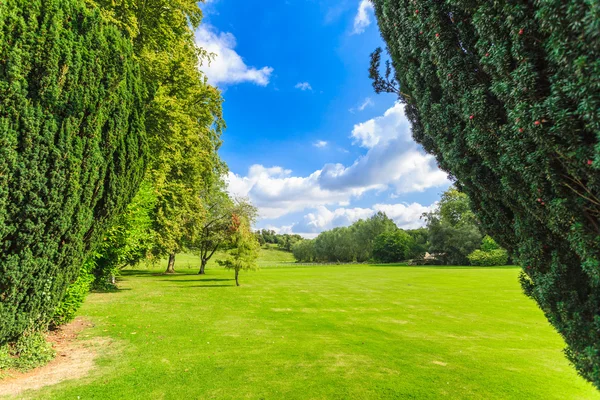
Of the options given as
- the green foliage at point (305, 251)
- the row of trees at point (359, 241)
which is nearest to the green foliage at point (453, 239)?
the row of trees at point (359, 241)

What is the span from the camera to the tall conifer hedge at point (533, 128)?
2.56 metres

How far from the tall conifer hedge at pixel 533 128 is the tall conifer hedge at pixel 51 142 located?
21.4ft

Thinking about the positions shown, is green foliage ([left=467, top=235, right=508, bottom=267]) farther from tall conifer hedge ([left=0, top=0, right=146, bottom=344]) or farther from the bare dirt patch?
tall conifer hedge ([left=0, top=0, right=146, bottom=344])

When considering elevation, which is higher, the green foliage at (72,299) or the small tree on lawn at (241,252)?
the small tree on lawn at (241,252)

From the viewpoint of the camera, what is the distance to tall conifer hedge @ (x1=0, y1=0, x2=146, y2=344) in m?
5.19

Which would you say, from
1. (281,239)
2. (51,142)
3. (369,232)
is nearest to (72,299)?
(51,142)

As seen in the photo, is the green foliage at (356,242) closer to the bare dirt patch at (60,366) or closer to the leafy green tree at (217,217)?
the leafy green tree at (217,217)

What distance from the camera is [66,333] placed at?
9.21m

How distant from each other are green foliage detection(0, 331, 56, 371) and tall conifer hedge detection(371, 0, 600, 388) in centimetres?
965

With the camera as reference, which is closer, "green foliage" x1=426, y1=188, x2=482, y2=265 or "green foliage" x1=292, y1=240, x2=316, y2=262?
"green foliage" x1=426, y1=188, x2=482, y2=265

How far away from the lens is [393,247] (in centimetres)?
6944

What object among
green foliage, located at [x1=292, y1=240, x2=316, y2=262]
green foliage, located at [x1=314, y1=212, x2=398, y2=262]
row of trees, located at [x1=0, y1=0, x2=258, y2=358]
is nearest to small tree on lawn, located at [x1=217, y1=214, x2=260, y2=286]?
row of trees, located at [x1=0, y1=0, x2=258, y2=358]

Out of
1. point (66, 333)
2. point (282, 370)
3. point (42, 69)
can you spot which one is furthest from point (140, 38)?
point (282, 370)

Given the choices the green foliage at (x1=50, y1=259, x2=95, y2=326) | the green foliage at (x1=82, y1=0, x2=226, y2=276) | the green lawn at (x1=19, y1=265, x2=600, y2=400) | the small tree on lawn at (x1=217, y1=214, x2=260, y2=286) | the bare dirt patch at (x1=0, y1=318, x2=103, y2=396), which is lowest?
the green lawn at (x1=19, y1=265, x2=600, y2=400)
